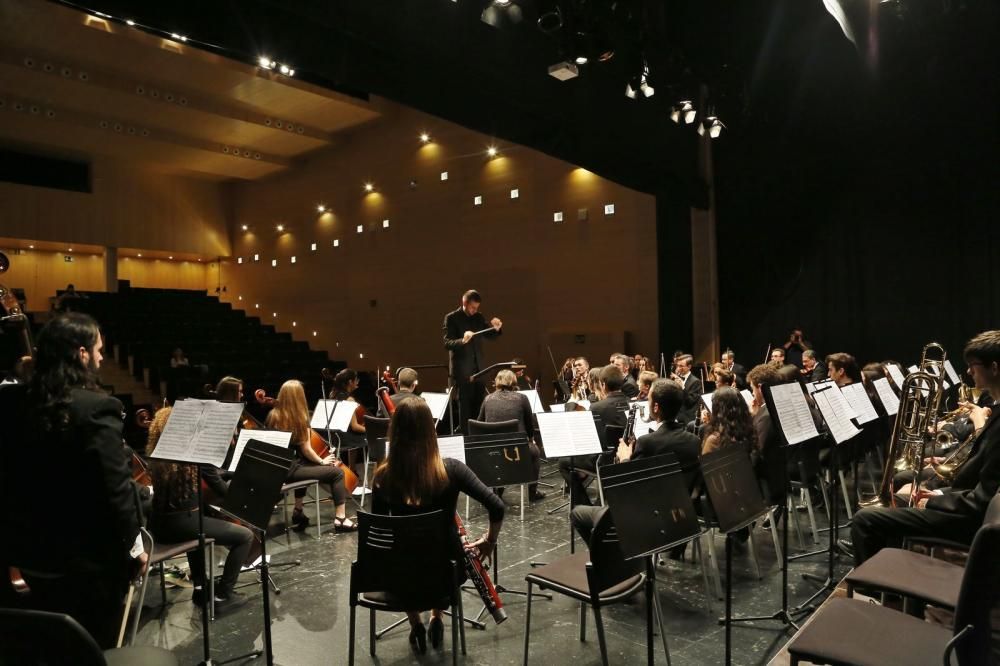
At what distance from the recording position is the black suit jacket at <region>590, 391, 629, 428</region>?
5176 millimetres

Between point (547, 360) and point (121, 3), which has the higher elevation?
point (121, 3)

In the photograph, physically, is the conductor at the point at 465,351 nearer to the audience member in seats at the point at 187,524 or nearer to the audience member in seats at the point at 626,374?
the audience member in seats at the point at 626,374

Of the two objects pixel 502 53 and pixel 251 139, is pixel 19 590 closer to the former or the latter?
pixel 502 53

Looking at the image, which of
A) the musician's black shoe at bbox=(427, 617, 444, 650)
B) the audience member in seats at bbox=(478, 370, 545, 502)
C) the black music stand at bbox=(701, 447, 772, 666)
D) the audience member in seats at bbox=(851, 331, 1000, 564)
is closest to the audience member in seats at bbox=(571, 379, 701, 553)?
the black music stand at bbox=(701, 447, 772, 666)

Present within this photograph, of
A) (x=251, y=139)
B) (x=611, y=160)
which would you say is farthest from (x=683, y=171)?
(x=251, y=139)

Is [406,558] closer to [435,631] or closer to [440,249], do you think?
[435,631]

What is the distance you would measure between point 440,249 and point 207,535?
943cm

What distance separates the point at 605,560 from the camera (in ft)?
8.71

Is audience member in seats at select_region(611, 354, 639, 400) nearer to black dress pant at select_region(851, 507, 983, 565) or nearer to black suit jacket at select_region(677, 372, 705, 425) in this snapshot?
black suit jacket at select_region(677, 372, 705, 425)

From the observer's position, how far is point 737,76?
293 inches

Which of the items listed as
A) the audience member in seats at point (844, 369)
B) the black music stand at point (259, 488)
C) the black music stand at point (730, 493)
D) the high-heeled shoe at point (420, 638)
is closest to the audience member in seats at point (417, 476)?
the high-heeled shoe at point (420, 638)

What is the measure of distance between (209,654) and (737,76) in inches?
299

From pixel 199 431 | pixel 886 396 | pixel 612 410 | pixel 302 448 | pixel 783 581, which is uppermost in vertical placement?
pixel 199 431

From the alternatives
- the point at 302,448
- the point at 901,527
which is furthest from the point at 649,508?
the point at 302,448
